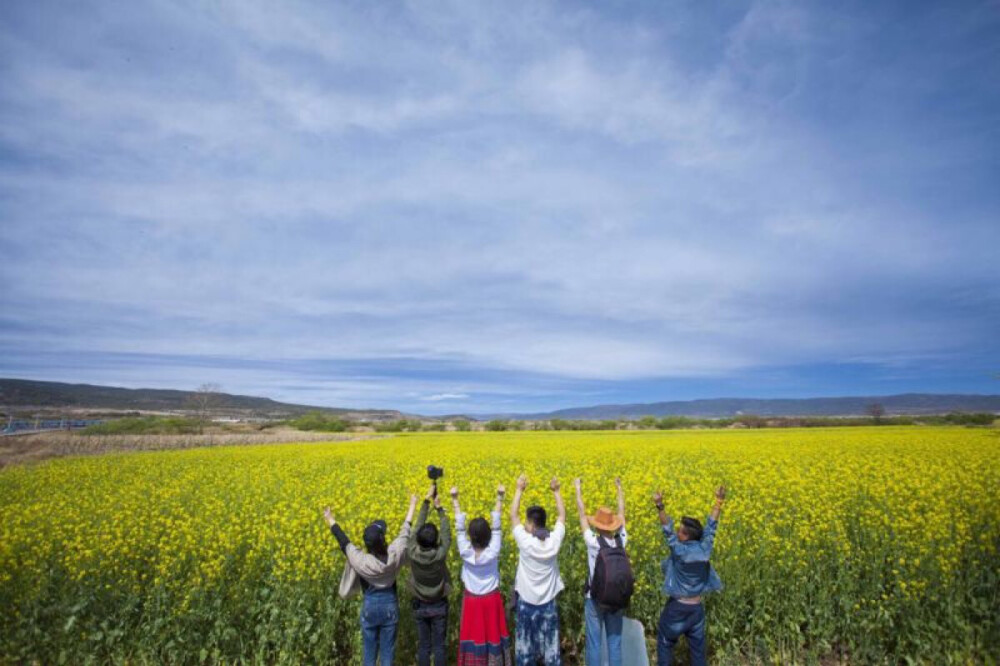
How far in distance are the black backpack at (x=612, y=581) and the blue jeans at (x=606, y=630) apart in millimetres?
180

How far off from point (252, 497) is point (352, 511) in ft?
9.53

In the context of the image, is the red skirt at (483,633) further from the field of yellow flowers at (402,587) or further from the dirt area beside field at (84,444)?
the dirt area beside field at (84,444)

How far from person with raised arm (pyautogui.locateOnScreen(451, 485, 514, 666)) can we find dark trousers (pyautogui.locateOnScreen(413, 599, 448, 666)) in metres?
0.29

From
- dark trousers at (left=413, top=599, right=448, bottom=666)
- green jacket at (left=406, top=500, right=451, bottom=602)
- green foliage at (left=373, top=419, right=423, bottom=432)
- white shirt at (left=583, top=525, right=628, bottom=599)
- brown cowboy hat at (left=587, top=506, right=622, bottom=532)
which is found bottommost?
green foliage at (left=373, top=419, right=423, bottom=432)

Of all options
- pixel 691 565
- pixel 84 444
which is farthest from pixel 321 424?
pixel 691 565

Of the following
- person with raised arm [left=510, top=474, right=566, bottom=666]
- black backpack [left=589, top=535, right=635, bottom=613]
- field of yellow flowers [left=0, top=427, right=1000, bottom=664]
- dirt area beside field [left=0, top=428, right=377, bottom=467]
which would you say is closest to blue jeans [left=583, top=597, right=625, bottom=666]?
black backpack [left=589, top=535, right=635, bottom=613]

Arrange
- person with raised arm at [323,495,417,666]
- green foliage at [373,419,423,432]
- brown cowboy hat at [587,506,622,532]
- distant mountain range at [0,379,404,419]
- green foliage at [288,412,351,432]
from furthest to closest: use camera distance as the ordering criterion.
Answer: distant mountain range at [0,379,404,419], green foliage at [288,412,351,432], green foliage at [373,419,423,432], person with raised arm at [323,495,417,666], brown cowboy hat at [587,506,622,532]

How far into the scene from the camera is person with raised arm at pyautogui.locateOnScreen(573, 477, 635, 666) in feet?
15.2

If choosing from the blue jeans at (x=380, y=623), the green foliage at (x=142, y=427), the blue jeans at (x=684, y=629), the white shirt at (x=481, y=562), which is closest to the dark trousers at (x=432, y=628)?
the blue jeans at (x=380, y=623)

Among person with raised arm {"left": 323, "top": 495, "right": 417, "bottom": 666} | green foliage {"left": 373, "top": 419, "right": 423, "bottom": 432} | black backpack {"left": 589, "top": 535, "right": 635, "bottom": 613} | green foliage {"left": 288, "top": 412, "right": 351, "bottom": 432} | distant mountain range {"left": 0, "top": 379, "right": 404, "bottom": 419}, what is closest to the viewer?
black backpack {"left": 589, "top": 535, "right": 635, "bottom": 613}

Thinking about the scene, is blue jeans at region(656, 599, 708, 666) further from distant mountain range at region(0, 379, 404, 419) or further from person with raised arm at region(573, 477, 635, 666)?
distant mountain range at region(0, 379, 404, 419)

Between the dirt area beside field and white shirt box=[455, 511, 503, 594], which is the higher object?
white shirt box=[455, 511, 503, 594]

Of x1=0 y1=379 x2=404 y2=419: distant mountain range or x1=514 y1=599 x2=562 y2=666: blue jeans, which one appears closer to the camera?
x1=514 y1=599 x2=562 y2=666: blue jeans

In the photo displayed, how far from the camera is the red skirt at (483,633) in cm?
498
